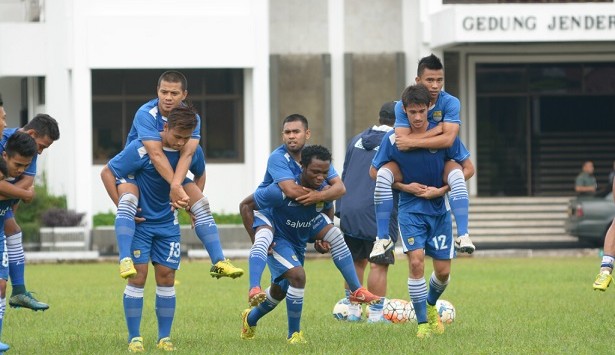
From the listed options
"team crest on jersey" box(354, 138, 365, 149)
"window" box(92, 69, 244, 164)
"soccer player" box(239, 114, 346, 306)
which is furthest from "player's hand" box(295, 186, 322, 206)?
"window" box(92, 69, 244, 164)

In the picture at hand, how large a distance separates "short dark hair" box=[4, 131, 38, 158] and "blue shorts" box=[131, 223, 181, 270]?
1202 mm

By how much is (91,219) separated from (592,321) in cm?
2199

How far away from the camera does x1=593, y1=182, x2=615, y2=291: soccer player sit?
14.2 meters

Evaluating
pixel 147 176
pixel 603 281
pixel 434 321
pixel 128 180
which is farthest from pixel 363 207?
pixel 128 180

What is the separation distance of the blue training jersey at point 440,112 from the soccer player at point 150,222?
1.96 metres

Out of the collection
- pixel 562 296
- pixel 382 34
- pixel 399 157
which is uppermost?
pixel 382 34

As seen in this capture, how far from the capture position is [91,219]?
35.9 meters

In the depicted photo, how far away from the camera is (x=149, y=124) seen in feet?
42.6

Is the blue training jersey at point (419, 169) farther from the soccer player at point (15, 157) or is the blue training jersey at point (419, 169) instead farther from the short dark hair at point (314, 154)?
the soccer player at point (15, 157)

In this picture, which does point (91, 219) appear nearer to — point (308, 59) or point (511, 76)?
point (308, 59)

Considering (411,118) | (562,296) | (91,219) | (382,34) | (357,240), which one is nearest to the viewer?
(411,118)

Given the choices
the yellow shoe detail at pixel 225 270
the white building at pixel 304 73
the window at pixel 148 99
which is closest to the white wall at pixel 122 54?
the white building at pixel 304 73

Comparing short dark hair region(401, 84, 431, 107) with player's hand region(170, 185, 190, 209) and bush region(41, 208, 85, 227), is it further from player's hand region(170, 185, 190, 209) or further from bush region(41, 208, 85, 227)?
bush region(41, 208, 85, 227)

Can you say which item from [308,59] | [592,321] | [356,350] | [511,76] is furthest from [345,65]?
[356,350]
